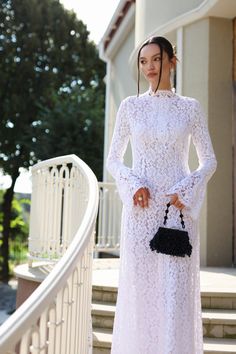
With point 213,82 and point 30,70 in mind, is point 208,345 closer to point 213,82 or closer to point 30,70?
point 213,82

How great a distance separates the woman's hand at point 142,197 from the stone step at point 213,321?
6.11 ft

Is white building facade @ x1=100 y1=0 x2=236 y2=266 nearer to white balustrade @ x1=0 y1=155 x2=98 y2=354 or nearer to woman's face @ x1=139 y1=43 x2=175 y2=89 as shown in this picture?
white balustrade @ x1=0 y1=155 x2=98 y2=354

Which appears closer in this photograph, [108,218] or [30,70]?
[108,218]

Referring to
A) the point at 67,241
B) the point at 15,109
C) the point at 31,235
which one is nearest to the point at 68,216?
the point at 67,241

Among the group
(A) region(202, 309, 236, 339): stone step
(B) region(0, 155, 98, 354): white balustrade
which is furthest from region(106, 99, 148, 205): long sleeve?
(A) region(202, 309, 236, 339): stone step

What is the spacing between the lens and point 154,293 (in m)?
2.25

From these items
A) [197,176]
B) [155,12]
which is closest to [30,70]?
[155,12]

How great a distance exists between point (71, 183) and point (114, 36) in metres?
6.45

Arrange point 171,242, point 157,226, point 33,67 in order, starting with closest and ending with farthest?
point 171,242, point 157,226, point 33,67

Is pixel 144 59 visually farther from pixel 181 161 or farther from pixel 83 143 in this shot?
pixel 83 143

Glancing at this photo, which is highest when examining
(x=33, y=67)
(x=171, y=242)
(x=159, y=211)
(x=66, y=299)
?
(x=33, y=67)

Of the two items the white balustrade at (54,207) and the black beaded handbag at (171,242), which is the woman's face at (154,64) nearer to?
the black beaded handbag at (171,242)

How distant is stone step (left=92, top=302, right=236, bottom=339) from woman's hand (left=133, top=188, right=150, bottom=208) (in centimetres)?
186

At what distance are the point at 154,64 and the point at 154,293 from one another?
3.67 feet
